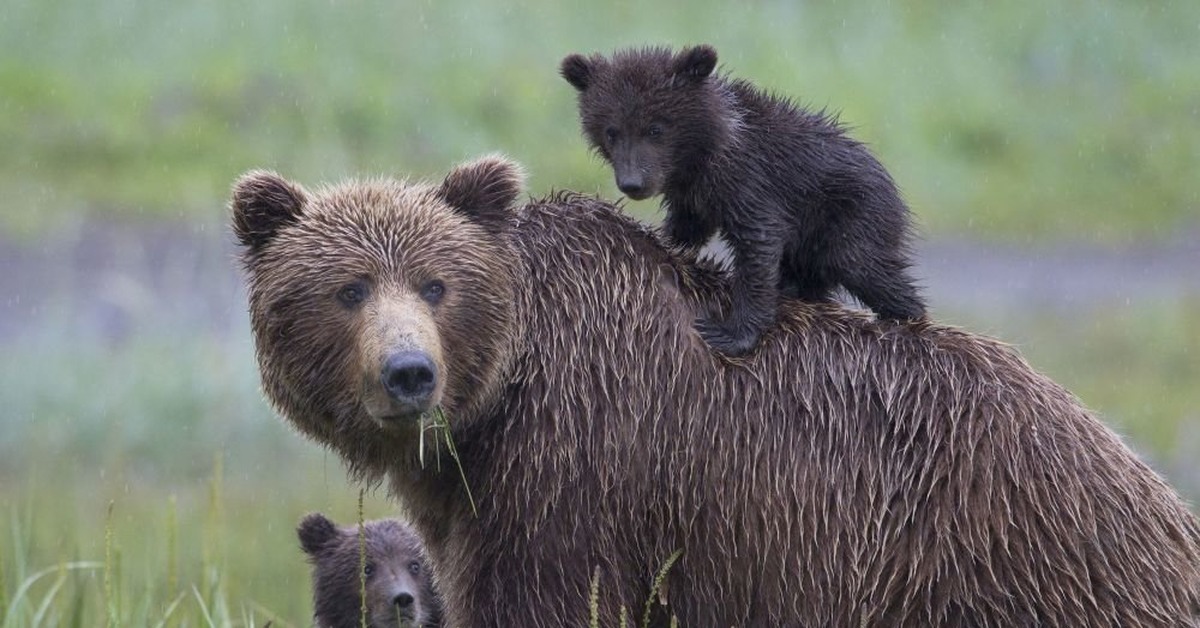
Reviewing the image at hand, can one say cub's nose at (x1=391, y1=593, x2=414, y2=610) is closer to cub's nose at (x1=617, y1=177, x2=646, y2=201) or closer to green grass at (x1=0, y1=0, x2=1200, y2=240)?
cub's nose at (x1=617, y1=177, x2=646, y2=201)

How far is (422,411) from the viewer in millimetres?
5855

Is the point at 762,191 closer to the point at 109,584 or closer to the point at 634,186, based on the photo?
the point at 634,186

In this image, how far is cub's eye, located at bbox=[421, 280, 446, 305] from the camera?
6180mm

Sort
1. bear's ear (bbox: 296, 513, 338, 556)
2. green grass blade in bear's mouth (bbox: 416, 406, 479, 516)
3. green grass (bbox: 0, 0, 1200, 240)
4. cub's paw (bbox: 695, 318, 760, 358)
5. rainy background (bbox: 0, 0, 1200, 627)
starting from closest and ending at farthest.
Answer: green grass blade in bear's mouth (bbox: 416, 406, 479, 516) < cub's paw (bbox: 695, 318, 760, 358) < bear's ear (bbox: 296, 513, 338, 556) < rainy background (bbox: 0, 0, 1200, 627) < green grass (bbox: 0, 0, 1200, 240)

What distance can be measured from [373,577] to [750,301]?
213 cm

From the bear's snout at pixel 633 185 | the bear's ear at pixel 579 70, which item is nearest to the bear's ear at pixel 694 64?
the bear's ear at pixel 579 70

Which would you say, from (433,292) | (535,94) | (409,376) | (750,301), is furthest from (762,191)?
(535,94)

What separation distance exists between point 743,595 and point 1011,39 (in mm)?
18730

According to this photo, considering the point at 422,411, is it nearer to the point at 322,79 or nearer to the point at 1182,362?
the point at 1182,362

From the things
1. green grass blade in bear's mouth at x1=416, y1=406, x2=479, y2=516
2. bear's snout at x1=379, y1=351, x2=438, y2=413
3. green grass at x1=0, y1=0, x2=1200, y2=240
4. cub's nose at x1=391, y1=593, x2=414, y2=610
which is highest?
green grass at x1=0, y1=0, x2=1200, y2=240

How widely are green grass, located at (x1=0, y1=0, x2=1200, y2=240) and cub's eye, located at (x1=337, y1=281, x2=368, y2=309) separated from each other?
12759 mm

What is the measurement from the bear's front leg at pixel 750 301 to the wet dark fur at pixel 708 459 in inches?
2.3

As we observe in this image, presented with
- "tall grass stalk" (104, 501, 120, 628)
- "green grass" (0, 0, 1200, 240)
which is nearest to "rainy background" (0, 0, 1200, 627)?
"green grass" (0, 0, 1200, 240)

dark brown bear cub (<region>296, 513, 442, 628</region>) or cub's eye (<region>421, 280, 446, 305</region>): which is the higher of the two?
cub's eye (<region>421, 280, 446, 305</region>)
